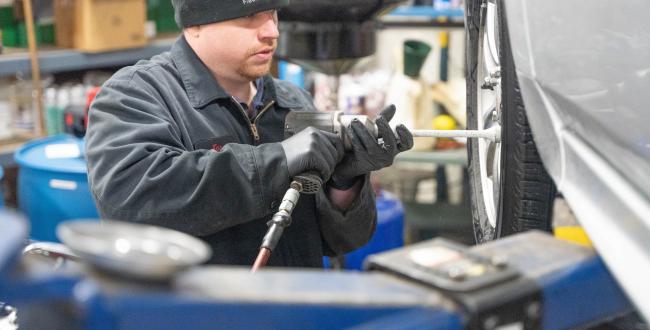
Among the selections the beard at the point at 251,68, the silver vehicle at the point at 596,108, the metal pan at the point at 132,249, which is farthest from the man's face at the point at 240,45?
the metal pan at the point at 132,249

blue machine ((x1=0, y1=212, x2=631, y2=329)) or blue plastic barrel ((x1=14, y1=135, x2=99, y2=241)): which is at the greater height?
blue machine ((x1=0, y1=212, x2=631, y2=329))

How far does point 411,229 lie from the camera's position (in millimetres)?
4484

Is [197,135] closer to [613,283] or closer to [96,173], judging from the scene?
[96,173]

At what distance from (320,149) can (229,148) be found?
0.19 m

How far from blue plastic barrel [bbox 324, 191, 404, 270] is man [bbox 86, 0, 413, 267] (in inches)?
44.1

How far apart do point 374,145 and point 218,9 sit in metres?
0.50

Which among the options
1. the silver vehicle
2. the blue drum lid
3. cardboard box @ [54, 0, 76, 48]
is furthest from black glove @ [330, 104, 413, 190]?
cardboard box @ [54, 0, 76, 48]

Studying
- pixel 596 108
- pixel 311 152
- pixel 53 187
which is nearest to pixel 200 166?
pixel 311 152

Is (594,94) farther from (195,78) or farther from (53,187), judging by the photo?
(53,187)

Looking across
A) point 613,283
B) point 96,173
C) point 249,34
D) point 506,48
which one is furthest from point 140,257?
point 249,34

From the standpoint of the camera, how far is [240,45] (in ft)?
6.53

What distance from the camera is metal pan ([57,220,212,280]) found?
628 millimetres

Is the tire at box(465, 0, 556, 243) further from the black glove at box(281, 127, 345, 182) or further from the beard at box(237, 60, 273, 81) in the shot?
the beard at box(237, 60, 273, 81)

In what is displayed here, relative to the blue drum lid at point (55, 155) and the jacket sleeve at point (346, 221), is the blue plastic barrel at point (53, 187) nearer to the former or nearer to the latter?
the blue drum lid at point (55, 155)
